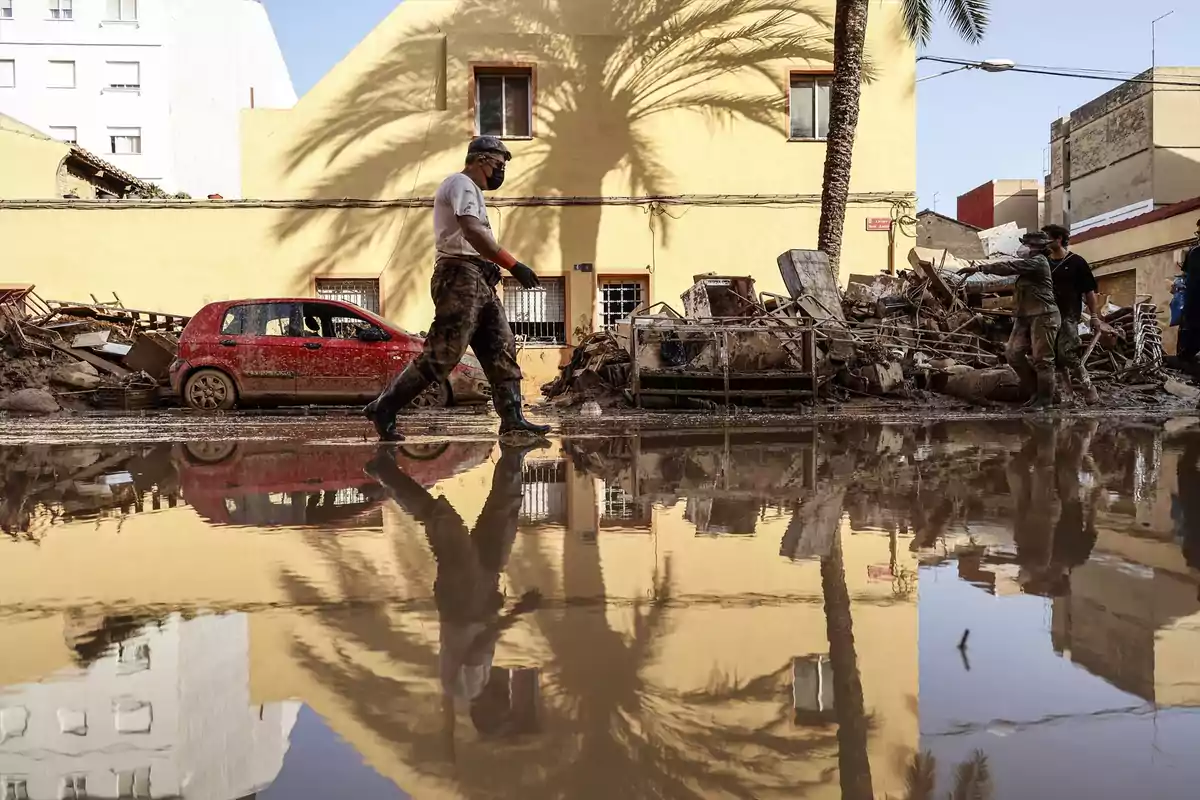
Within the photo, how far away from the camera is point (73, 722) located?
160 centimetres

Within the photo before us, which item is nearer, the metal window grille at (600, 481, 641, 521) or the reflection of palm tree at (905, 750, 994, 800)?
the reflection of palm tree at (905, 750, 994, 800)

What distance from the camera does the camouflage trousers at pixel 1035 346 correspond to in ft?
29.6

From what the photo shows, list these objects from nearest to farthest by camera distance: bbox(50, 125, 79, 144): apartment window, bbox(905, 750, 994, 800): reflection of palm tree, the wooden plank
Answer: bbox(905, 750, 994, 800): reflection of palm tree, the wooden plank, bbox(50, 125, 79, 144): apartment window

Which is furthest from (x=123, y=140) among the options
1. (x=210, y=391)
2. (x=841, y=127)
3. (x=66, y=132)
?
(x=841, y=127)

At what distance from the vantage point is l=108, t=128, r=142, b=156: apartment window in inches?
1759

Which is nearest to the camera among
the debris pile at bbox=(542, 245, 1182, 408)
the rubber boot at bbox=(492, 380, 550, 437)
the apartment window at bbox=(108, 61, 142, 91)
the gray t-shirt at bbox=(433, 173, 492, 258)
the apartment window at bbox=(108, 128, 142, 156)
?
the gray t-shirt at bbox=(433, 173, 492, 258)

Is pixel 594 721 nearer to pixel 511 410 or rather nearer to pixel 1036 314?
pixel 511 410

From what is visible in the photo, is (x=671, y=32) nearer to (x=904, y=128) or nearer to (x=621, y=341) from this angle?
(x=904, y=128)

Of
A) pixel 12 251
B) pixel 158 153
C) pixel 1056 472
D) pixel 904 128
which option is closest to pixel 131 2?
pixel 158 153

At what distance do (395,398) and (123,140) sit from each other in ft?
152

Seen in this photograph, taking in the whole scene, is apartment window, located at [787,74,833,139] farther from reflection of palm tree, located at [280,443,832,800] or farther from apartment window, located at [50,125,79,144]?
apartment window, located at [50,125,79,144]

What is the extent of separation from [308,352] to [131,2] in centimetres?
4308

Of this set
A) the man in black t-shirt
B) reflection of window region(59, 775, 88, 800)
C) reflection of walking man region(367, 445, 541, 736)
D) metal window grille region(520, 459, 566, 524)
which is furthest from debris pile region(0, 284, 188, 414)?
reflection of window region(59, 775, 88, 800)

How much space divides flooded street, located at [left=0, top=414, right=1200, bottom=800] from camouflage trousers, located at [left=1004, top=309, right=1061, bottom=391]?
5212mm
